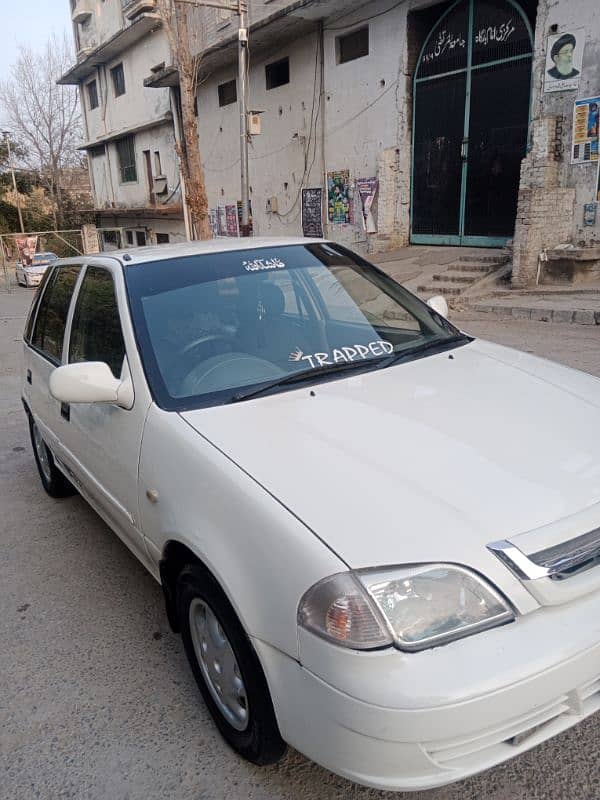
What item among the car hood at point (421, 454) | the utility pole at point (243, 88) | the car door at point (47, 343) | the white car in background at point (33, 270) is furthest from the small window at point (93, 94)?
the car hood at point (421, 454)

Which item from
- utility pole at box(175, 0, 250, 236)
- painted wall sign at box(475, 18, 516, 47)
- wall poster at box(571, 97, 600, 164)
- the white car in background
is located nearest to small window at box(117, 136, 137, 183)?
the white car in background

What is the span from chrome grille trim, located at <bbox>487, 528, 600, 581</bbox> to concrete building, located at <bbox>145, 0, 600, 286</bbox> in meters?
10.1

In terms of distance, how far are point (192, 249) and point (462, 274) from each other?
9.85 meters

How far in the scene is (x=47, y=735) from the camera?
2326 millimetres

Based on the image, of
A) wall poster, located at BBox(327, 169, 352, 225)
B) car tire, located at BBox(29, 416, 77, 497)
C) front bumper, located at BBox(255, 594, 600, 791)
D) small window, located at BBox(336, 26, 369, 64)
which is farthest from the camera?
wall poster, located at BBox(327, 169, 352, 225)

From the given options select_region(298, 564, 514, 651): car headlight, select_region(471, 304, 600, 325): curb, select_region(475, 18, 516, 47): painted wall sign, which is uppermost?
select_region(475, 18, 516, 47): painted wall sign

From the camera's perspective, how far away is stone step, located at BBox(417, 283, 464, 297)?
11.6 m

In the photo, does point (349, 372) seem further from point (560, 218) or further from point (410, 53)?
point (410, 53)

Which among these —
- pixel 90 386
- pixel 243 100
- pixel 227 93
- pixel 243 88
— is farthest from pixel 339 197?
pixel 90 386

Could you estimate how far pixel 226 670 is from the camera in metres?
2.11

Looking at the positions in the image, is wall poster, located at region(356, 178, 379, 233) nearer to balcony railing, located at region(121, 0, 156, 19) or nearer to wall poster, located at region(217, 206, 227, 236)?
wall poster, located at region(217, 206, 227, 236)

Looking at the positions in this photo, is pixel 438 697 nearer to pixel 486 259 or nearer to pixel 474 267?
pixel 474 267

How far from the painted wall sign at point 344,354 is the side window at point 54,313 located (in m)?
1.55

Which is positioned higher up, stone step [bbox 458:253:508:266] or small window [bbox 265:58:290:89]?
small window [bbox 265:58:290:89]
